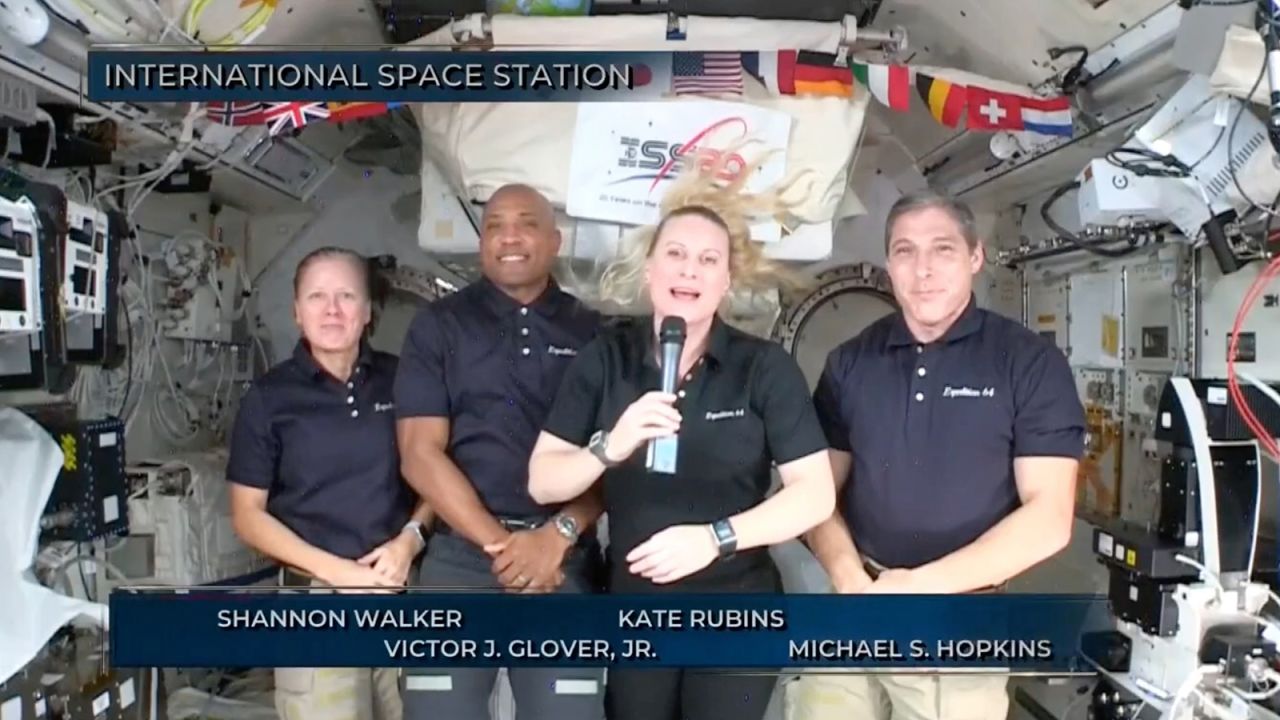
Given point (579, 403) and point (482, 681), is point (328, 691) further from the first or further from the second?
point (579, 403)

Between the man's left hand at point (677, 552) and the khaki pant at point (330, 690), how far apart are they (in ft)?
2.08

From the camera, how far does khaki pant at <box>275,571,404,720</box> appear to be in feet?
5.76

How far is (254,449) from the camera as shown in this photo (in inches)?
69.4

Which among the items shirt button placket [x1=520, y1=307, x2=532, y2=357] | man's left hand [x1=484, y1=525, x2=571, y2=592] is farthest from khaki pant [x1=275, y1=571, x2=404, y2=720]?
shirt button placket [x1=520, y1=307, x2=532, y2=357]

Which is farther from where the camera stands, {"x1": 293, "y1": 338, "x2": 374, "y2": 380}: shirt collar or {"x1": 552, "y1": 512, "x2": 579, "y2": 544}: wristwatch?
{"x1": 293, "y1": 338, "x2": 374, "y2": 380}: shirt collar

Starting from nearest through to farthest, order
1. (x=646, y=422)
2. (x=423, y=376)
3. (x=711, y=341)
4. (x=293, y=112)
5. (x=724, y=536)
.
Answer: (x=646, y=422) < (x=724, y=536) < (x=711, y=341) < (x=423, y=376) < (x=293, y=112)

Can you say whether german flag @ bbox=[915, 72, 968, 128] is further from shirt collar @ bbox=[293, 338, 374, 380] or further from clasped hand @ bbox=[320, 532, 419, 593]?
clasped hand @ bbox=[320, 532, 419, 593]

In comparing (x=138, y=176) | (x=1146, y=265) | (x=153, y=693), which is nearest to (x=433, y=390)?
(x=153, y=693)

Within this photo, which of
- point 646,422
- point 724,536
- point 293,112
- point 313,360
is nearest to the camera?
point 646,422

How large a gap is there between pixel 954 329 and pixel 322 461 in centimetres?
127

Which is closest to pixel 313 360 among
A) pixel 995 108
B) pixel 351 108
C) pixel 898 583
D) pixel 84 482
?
pixel 84 482

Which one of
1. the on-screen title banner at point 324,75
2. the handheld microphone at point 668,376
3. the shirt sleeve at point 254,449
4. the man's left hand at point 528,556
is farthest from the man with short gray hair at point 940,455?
the shirt sleeve at point 254,449

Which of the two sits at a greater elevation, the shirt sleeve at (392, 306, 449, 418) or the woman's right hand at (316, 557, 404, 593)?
the shirt sleeve at (392, 306, 449, 418)

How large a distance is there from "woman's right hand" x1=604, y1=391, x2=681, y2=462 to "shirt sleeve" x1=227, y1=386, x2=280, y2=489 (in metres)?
0.84
